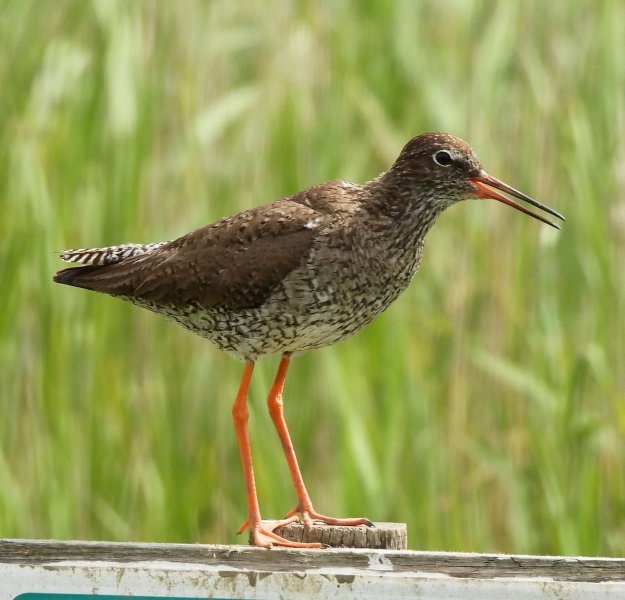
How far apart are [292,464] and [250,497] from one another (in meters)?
0.28

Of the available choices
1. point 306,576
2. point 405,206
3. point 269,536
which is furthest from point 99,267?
point 306,576

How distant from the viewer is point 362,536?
2.73 m

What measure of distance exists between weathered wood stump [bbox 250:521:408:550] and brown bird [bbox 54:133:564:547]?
0.15m

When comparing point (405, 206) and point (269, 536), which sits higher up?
point (405, 206)

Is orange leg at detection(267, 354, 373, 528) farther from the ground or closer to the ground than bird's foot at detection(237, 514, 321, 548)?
farther from the ground

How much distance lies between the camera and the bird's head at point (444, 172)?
10.5ft

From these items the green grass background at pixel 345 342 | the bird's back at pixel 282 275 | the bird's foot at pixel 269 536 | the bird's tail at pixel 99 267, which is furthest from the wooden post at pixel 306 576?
the green grass background at pixel 345 342

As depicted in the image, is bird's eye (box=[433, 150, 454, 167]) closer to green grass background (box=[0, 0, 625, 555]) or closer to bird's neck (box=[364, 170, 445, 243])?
bird's neck (box=[364, 170, 445, 243])

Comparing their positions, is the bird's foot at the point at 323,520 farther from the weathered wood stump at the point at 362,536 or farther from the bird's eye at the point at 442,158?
the bird's eye at the point at 442,158

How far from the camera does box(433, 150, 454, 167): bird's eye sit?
3211mm

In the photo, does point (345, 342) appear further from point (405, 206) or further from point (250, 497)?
point (250, 497)

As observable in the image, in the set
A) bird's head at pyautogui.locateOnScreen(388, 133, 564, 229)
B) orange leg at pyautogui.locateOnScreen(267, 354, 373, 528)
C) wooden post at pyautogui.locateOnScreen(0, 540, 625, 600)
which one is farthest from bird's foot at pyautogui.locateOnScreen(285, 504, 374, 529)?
bird's head at pyautogui.locateOnScreen(388, 133, 564, 229)

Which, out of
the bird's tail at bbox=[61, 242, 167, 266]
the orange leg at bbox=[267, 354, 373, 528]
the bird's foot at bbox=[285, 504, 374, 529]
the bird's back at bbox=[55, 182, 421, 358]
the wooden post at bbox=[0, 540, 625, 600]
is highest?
the bird's tail at bbox=[61, 242, 167, 266]

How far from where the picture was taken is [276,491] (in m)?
3.71
